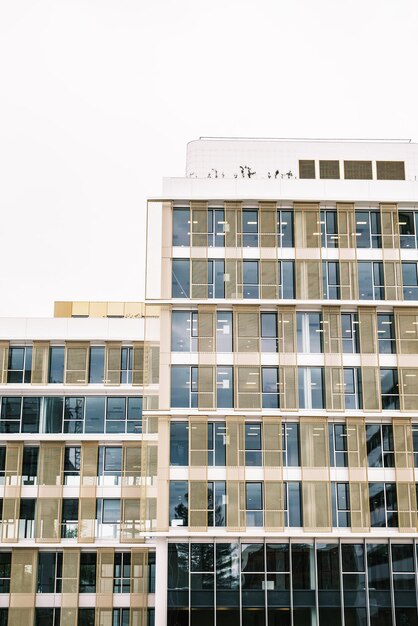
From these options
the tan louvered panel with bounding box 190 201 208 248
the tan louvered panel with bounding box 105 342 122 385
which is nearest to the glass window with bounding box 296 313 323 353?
the tan louvered panel with bounding box 190 201 208 248

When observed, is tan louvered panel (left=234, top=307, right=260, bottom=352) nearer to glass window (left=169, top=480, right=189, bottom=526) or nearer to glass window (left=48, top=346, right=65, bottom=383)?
glass window (left=169, top=480, right=189, bottom=526)

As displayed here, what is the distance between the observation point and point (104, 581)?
180ft

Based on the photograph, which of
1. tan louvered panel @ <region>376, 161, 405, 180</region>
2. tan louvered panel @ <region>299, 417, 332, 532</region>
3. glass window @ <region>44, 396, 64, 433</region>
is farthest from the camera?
glass window @ <region>44, 396, 64, 433</region>

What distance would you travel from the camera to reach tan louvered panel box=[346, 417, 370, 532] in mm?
45625

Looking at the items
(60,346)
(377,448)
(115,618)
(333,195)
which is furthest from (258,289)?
(115,618)

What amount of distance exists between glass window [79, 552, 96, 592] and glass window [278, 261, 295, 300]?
21.0m

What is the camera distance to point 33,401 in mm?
56719

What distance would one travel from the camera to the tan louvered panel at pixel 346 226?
49094 millimetres

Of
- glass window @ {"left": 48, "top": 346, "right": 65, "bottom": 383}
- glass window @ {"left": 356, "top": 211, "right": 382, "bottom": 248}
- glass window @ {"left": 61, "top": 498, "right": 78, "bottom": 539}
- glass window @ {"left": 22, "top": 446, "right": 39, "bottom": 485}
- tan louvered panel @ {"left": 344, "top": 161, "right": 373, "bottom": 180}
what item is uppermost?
tan louvered panel @ {"left": 344, "top": 161, "right": 373, "bottom": 180}

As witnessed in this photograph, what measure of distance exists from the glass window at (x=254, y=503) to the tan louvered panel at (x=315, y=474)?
90.3 inches

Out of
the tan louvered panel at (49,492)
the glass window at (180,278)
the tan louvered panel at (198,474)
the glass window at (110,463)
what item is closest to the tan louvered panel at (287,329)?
the glass window at (180,278)

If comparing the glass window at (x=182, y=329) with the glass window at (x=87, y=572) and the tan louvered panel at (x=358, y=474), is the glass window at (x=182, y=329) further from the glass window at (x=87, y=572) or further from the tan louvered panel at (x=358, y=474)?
the glass window at (x=87, y=572)

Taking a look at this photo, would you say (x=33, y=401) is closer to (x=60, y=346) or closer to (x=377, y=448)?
(x=60, y=346)

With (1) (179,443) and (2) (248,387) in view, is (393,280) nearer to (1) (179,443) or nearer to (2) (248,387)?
(2) (248,387)
